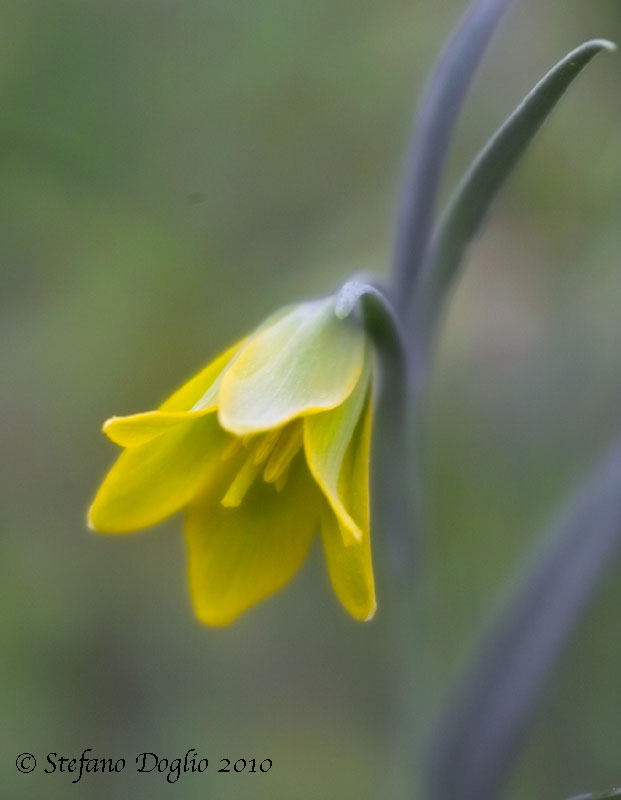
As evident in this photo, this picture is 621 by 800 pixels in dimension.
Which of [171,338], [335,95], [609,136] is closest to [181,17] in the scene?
[335,95]

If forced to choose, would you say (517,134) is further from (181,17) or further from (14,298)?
(181,17)

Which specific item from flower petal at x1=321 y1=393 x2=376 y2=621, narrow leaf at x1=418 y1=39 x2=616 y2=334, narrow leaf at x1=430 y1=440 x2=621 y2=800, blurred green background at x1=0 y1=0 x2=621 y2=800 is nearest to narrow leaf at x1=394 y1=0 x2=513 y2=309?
narrow leaf at x1=418 y1=39 x2=616 y2=334

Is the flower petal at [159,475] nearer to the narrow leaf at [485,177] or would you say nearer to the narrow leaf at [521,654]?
the narrow leaf at [485,177]

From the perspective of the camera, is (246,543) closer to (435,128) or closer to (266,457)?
(266,457)

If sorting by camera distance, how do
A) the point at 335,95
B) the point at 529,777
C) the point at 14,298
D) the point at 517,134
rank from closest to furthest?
the point at 517,134 → the point at 529,777 → the point at 14,298 → the point at 335,95

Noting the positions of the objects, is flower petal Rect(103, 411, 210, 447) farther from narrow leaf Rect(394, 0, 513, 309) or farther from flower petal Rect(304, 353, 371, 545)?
narrow leaf Rect(394, 0, 513, 309)

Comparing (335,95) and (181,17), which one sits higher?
(181,17)
